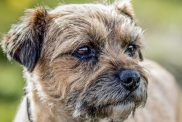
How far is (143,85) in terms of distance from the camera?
7.30 meters

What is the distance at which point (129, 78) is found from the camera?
7.13m

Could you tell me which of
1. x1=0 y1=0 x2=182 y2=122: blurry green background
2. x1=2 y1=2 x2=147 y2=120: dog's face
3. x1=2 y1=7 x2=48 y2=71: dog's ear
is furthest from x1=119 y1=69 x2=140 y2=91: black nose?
x1=0 y1=0 x2=182 y2=122: blurry green background

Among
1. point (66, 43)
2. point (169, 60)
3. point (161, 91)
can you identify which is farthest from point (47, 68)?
point (169, 60)

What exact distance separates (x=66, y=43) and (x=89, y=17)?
347 mm

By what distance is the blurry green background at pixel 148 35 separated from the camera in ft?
39.2

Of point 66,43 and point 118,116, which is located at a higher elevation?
point 66,43

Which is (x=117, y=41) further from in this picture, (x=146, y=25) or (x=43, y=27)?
(x=146, y=25)

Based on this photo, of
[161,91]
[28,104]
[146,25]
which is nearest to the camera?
[28,104]

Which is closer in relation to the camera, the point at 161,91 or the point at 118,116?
the point at 118,116

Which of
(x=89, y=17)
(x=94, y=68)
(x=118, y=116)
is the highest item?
(x=89, y=17)

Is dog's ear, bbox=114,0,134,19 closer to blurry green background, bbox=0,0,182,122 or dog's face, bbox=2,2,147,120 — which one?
dog's face, bbox=2,2,147,120

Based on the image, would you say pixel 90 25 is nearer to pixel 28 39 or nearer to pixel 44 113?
pixel 28 39

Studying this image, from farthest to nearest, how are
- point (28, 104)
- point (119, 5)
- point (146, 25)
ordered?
point (146, 25) → point (119, 5) → point (28, 104)

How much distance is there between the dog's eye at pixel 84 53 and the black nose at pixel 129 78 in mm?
420
